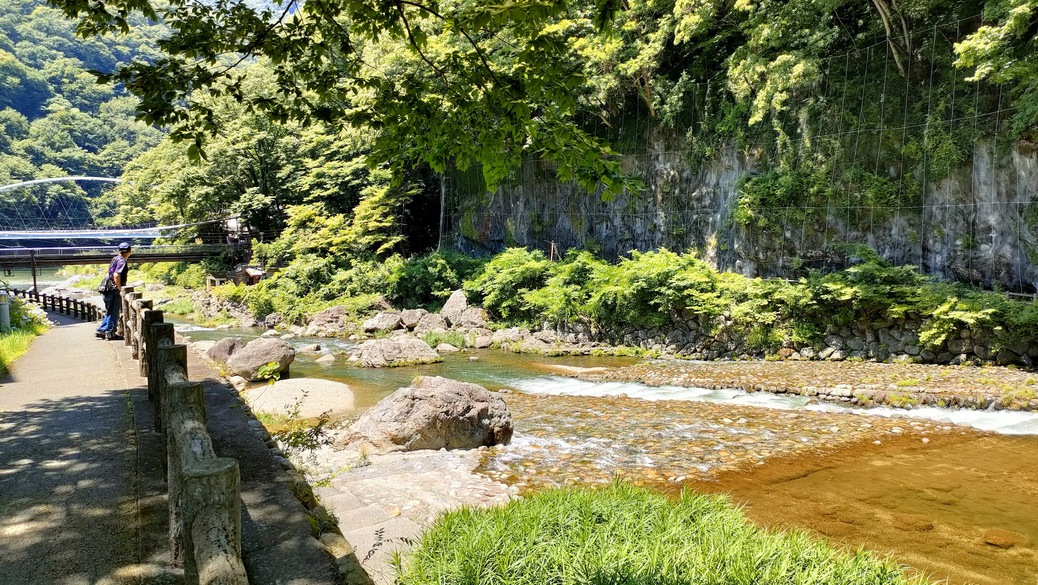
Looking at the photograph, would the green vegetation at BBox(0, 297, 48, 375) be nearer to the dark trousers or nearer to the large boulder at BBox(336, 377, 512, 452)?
the dark trousers

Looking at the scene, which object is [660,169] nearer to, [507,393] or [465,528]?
[507,393]

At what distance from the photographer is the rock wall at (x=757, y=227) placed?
545 inches

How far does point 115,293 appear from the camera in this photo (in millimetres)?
11000

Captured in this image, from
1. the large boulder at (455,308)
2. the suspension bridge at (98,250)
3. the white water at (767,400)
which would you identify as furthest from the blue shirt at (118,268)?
the suspension bridge at (98,250)

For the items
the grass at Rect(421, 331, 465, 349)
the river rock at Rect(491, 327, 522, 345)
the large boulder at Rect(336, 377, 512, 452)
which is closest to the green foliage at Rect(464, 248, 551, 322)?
the river rock at Rect(491, 327, 522, 345)

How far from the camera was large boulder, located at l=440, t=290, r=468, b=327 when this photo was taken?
23.2 metres

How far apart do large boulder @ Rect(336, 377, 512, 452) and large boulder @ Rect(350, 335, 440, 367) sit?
7207 millimetres

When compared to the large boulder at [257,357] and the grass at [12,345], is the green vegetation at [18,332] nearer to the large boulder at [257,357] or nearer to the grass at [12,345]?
the grass at [12,345]

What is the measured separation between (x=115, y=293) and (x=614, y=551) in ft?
35.8

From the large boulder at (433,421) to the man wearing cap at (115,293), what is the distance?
17.4 ft

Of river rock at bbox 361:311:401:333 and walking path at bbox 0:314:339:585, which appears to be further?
river rock at bbox 361:311:401:333

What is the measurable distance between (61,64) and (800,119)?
93.9 metres

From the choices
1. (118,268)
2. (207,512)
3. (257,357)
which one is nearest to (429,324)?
(257,357)

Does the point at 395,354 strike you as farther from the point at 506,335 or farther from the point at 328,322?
the point at 328,322
